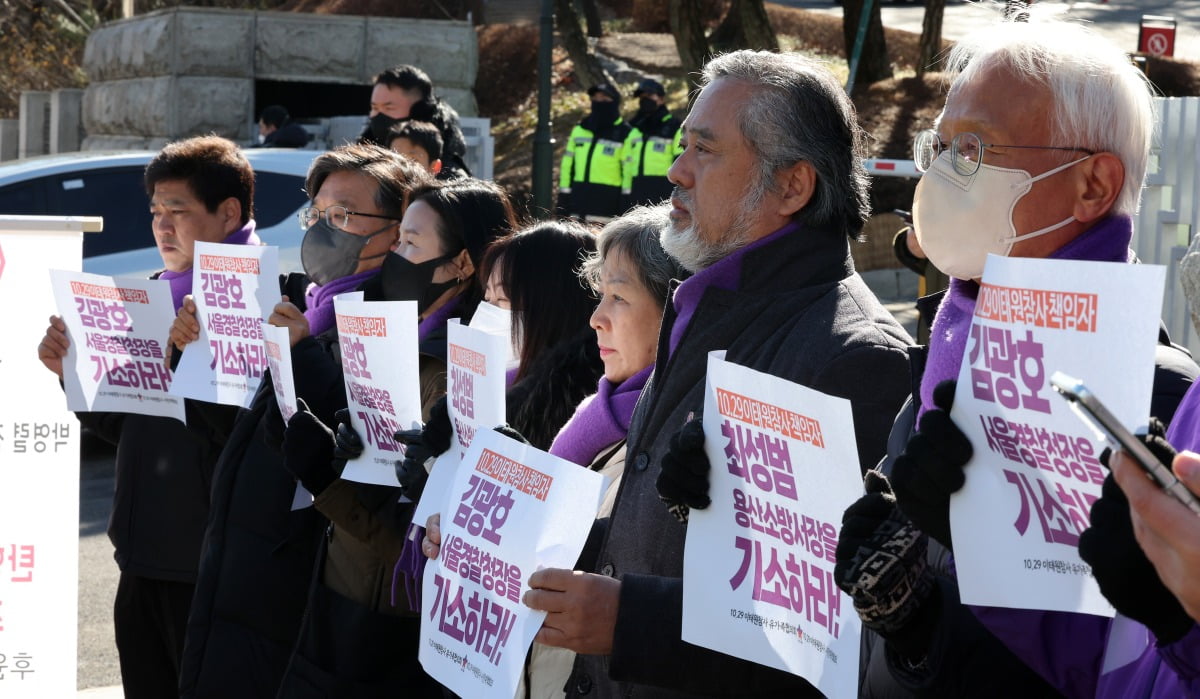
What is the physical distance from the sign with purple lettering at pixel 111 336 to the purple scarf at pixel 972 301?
9.77 feet

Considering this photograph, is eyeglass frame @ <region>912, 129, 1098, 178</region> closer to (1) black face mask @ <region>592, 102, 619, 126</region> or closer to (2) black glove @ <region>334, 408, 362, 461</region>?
(2) black glove @ <region>334, 408, 362, 461</region>

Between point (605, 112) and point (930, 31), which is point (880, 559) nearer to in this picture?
point (605, 112)

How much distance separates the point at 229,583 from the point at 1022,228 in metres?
2.48

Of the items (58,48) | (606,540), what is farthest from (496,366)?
(58,48)

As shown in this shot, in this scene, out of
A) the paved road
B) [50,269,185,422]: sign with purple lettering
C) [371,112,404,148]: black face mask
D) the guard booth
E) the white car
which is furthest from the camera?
the paved road

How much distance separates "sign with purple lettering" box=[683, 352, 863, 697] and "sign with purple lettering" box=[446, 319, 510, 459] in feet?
2.18

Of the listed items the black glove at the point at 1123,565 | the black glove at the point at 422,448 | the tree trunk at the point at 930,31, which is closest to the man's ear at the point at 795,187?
the black glove at the point at 422,448

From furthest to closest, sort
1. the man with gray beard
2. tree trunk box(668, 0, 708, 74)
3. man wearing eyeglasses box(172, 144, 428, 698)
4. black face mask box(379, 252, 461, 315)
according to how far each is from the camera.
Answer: tree trunk box(668, 0, 708, 74), black face mask box(379, 252, 461, 315), man wearing eyeglasses box(172, 144, 428, 698), the man with gray beard

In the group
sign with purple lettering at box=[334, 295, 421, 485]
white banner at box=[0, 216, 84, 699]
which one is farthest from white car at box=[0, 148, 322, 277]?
sign with purple lettering at box=[334, 295, 421, 485]

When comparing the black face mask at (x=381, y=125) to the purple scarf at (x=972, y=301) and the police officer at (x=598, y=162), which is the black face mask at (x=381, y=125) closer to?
the police officer at (x=598, y=162)

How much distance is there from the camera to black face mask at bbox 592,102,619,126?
14.1 meters

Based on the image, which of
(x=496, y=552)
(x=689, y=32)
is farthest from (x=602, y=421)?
(x=689, y=32)

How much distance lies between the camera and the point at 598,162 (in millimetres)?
14117

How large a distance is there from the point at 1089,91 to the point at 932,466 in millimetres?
779
